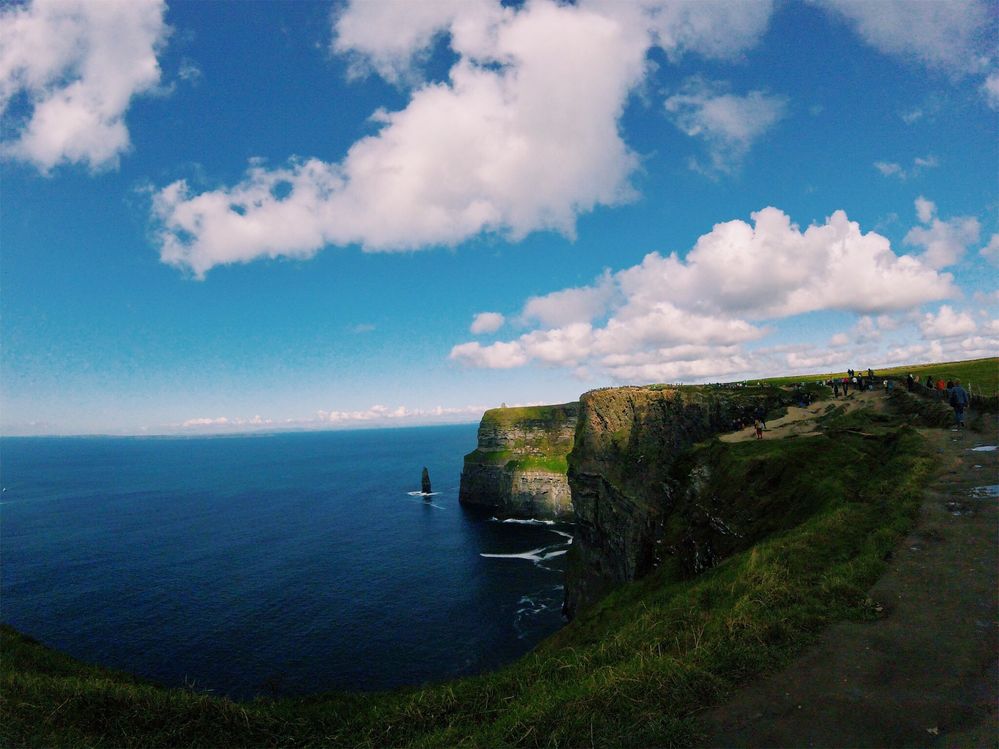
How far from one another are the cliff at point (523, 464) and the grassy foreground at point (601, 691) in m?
Result: 93.9

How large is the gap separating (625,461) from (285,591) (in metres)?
48.6

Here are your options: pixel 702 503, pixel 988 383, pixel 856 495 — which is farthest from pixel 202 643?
pixel 988 383

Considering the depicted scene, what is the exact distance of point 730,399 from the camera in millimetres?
50000

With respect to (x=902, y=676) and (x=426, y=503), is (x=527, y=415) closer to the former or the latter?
(x=426, y=503)

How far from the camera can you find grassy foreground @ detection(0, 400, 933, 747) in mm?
8867

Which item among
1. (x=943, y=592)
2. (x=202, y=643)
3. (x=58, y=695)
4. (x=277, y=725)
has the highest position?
(x=943, y=592)

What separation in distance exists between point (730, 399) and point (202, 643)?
61.9 metres

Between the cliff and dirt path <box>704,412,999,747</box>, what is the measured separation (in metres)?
99.0

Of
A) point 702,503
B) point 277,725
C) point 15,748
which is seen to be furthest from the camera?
point 702,503

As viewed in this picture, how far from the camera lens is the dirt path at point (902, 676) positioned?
7.39m

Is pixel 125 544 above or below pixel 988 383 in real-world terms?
below

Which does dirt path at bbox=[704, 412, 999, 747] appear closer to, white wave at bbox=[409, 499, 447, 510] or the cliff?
the cliff

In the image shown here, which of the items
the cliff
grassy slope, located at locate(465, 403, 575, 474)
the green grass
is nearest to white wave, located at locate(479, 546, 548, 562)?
the cliff

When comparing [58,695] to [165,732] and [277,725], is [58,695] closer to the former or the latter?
[165,732]
